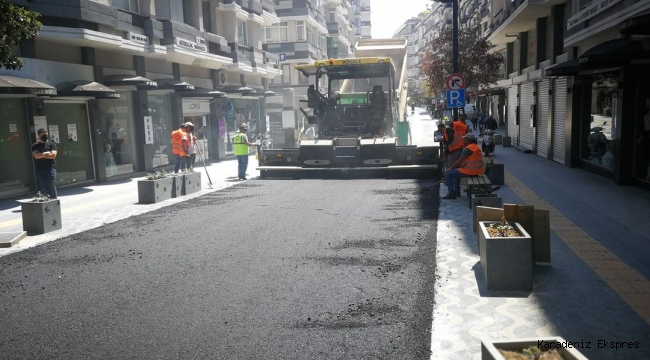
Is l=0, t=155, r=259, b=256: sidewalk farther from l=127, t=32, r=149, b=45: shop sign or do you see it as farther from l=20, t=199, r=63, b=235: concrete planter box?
l=127, t=32, r=149, b=45: shop sign

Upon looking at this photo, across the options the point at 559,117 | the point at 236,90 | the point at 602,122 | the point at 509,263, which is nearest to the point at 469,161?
the point at 509,263

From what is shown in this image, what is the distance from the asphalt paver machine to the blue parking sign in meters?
1.83

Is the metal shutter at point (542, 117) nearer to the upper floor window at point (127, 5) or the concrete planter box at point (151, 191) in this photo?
the concrete planter box at point (151, 191)

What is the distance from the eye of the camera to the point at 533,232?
6594 millimetres

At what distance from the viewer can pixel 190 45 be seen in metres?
22.5

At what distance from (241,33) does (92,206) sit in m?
20.6

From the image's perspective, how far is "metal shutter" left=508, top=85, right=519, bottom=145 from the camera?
2736 cm

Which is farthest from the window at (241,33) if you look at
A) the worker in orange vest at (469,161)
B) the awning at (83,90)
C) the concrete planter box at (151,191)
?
the worker in orange vest at (469,161)

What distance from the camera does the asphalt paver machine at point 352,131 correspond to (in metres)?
15.9

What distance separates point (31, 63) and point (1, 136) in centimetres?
212

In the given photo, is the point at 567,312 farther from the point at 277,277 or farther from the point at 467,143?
the point at 467,143

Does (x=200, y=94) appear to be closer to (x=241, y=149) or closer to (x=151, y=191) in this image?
(x=241, y=149)

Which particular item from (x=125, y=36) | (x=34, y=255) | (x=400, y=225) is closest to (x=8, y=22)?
(x=34, y=255)

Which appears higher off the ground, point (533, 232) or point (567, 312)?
point (533, 232)
